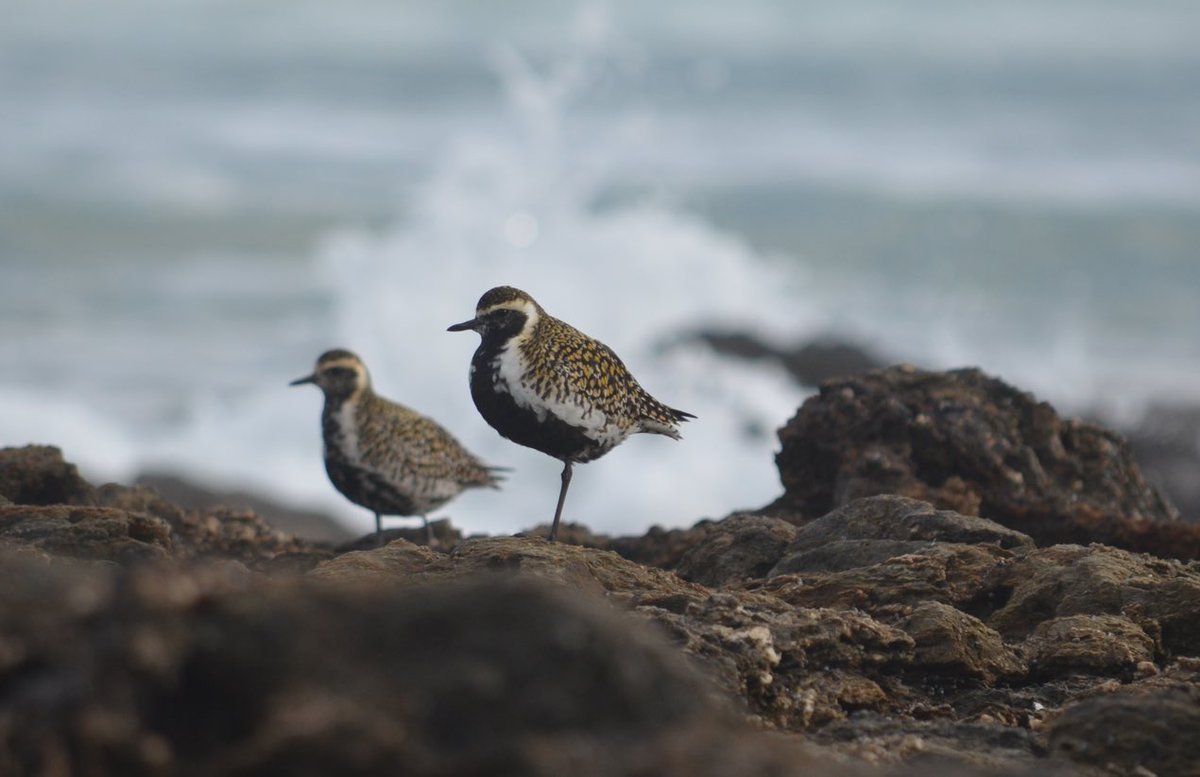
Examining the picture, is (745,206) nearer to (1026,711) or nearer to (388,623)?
(1026,711)

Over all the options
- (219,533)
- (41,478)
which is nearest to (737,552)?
(219,533)

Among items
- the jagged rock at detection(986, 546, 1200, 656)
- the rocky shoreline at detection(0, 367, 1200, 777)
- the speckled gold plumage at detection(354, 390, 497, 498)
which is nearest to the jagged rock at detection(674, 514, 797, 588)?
the rocky shoreline at detection(0, 367, 1200, 777)

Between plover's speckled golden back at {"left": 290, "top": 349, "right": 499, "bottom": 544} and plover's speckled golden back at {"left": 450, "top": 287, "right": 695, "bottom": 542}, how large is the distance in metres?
2.52

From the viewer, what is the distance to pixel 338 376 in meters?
11.0

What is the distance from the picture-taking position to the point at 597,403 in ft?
27.5

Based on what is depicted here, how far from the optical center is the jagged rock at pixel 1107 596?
20.0 ft

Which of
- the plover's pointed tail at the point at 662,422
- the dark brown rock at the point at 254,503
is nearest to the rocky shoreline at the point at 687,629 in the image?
the plover's pointed tail at the point at 662,422

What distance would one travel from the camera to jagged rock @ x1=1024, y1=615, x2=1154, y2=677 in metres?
5.68

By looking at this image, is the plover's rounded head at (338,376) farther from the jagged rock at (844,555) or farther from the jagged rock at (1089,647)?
the jagged rock at (1089,647)

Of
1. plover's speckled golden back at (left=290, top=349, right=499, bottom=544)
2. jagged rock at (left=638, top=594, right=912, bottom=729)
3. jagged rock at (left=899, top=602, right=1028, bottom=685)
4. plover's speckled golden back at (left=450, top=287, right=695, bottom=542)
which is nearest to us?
jagged rock at (left=638, top=594, right=912, bottom=729)

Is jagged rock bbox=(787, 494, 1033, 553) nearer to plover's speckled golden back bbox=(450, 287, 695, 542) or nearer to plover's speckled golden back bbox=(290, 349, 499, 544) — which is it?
plover's speckled golden back bbox=(450, 287, 695, 542)

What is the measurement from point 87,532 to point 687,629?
282 centimetres

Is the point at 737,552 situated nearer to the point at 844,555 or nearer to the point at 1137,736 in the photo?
the point at 844,555

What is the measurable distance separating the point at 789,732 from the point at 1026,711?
992 millimetres
